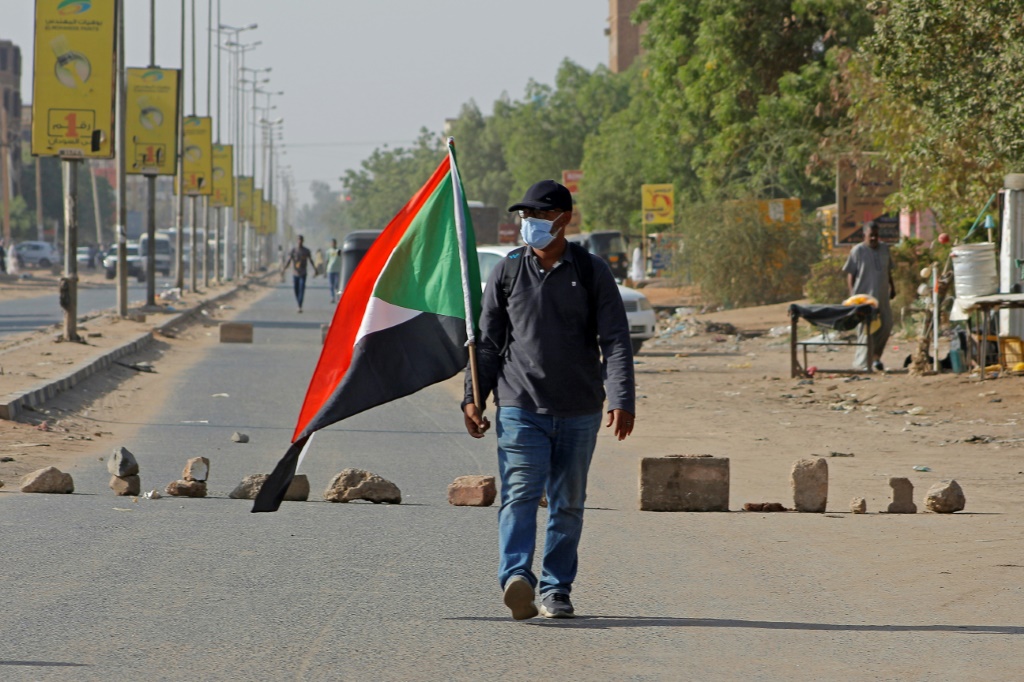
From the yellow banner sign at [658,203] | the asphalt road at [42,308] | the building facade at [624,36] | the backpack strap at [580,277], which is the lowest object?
the asphalt road at [42,308]

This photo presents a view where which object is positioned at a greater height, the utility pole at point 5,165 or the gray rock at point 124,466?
the utility pole at point 5,165

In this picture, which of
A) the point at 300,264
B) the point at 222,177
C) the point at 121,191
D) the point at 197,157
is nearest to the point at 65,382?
the point at 121,191

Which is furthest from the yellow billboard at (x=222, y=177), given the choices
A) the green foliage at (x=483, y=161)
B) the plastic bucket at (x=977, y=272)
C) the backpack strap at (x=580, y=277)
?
the green foliage at (x=483, y=161)

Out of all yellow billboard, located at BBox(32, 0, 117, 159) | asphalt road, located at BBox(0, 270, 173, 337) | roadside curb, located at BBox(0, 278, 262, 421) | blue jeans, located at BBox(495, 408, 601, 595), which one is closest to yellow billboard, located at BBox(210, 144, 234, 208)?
asphalt road, located at BBox(0, 270, 173, 337)

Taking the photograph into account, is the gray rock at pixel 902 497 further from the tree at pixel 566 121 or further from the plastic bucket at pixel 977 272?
the tree at pixel 566 121

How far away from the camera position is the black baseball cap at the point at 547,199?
241 inches

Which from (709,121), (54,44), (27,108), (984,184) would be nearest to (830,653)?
(984,184)

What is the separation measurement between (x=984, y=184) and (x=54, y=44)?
13134 millimetres

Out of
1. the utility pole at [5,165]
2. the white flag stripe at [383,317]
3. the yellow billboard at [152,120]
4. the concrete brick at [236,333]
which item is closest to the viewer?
the white flag stripe at [383,317]

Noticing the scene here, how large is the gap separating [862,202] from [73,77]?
46.1 ft

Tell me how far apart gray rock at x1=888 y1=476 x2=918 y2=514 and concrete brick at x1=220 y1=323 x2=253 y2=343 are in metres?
19.8

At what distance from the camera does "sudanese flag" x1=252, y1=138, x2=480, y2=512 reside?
22.0 feet

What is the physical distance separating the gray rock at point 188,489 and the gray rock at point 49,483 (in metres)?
0.61

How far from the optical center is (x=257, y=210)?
98.9m
